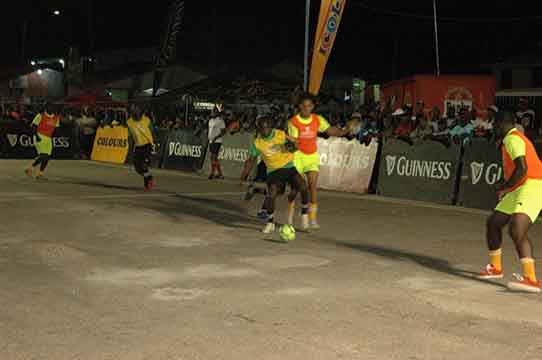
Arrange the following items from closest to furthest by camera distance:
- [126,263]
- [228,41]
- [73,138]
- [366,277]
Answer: [366,277]
[126,263]
[73,138]
[228,41]

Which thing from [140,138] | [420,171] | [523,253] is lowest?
[523,253]

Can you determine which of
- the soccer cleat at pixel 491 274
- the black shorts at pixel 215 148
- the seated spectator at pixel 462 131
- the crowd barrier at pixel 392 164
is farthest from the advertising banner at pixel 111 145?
the soccer cleat at pixel 491 274

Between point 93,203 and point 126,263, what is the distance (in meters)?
6.16

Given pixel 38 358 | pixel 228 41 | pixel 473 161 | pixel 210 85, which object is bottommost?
pixel 38 358

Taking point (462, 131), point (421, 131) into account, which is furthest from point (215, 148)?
point (462, 131)

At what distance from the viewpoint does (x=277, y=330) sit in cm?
631

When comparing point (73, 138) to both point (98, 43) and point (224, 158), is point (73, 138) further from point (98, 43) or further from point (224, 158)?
point (98, 43)

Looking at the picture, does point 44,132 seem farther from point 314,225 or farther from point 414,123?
point 314,225

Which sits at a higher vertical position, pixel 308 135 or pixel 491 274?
pixel 308 135

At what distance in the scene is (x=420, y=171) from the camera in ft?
55.9

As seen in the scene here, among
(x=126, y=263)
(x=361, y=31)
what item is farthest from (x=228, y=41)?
(x=126, y=263)

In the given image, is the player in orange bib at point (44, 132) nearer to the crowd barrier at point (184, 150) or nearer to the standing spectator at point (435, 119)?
the crowd barrier at point (184, 150)

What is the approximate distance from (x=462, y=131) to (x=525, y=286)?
31.0ft

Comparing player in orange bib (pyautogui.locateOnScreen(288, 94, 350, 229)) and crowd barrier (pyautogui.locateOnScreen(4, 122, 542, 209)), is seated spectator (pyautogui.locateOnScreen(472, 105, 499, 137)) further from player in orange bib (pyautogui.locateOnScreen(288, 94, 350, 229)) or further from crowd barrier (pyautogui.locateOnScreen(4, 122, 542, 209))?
player in orange bib (pyautogui.locateOnScreen(288, 94, 350, 229))
